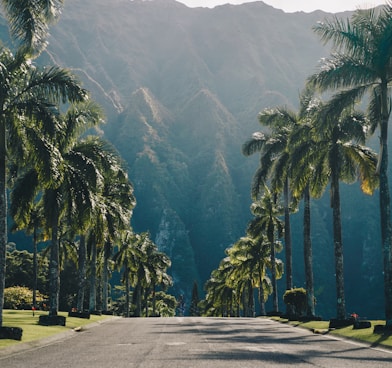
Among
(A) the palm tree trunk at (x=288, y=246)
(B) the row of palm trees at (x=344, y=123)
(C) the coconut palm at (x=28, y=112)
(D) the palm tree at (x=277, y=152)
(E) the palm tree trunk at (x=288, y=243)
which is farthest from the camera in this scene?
(E) the palm tree trunk at (x=288, y=243)

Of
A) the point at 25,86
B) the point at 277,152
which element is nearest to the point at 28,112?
the point at 25,86

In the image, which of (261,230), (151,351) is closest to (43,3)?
(151,351)

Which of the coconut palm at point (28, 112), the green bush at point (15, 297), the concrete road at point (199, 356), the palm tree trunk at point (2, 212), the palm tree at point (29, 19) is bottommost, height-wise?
the concrete road at point (199, 356)

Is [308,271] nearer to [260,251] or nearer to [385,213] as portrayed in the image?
[385,213]

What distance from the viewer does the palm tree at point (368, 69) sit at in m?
26.2

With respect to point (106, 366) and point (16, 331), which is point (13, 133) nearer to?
point (16, 331)

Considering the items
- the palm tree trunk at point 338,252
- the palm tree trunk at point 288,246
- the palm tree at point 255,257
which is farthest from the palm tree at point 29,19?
the palm tree at point 255,257

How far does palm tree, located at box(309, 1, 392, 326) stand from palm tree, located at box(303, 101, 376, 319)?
3.18 m

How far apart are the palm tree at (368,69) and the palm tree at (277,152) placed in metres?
13.9

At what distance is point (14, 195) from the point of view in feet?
96.9

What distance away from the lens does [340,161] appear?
34062 millimetres

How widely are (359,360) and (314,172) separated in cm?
2208

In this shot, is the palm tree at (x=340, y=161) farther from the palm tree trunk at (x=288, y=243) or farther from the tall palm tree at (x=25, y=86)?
the tall palm tree at (x=25, y=86)

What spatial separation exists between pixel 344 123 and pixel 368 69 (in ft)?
20.3
